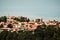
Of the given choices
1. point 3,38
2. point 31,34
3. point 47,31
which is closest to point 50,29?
point 47,31

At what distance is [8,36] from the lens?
2717cm

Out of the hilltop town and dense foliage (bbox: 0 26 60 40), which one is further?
the hilltop town

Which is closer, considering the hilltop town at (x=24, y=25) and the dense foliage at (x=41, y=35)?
the dense foliage at (x=41, y=35)

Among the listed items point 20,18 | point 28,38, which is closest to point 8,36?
point 28,38

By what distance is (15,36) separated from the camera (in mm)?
26562

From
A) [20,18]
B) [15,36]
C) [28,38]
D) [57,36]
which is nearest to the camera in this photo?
[57,36]

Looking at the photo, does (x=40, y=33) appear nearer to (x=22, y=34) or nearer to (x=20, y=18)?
(x=22, y=34)

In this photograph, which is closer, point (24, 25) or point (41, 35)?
point (41, 35)

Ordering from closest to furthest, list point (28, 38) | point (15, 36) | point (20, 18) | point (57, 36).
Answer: point (57, 36) < point (28, 38) < point (15, 36) < point (20, 18)

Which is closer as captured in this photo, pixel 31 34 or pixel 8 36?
pixel 31 34

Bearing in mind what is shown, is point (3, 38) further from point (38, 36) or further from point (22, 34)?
point (38, 36)

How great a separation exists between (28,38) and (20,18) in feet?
161

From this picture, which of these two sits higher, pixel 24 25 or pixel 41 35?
pixel 41 35

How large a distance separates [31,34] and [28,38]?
639 mm
